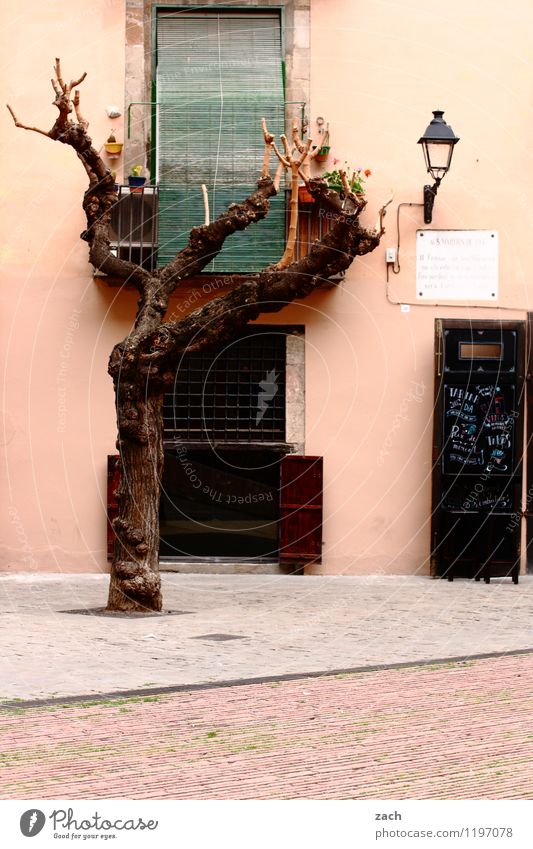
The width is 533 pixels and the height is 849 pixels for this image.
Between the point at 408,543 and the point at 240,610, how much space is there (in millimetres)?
4500

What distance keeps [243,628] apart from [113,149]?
26.0ft

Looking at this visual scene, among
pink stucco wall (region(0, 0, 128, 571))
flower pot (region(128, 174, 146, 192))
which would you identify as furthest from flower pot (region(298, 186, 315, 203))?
pink stucco wall (region(0, 0, 128, 571))

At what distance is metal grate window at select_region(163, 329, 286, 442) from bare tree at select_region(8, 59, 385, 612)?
4319mm

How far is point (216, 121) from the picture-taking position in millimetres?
18859

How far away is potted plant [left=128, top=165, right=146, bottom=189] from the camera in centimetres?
1850

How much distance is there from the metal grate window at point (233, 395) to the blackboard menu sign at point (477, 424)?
233 centimetres

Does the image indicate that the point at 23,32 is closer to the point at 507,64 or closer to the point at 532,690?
the point at 507,64

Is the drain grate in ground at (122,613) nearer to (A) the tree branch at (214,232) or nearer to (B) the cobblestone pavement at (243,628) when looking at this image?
(B) the cobblestone pavement at (243,628)

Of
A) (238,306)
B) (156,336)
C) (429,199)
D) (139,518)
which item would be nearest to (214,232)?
(238,306)

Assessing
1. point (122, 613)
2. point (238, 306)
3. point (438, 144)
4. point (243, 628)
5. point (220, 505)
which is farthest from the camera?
point (220, 505)

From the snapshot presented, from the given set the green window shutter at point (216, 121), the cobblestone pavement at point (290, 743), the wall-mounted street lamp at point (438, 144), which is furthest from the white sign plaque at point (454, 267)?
the cobblestone pavement at point (290, 743)

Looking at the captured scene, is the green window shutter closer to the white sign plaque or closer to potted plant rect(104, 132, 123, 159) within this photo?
potted plant rect(104, 132, 123, 159)

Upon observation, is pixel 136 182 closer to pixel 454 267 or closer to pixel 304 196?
pixel 304 196

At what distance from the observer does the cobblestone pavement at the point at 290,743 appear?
6891mm
